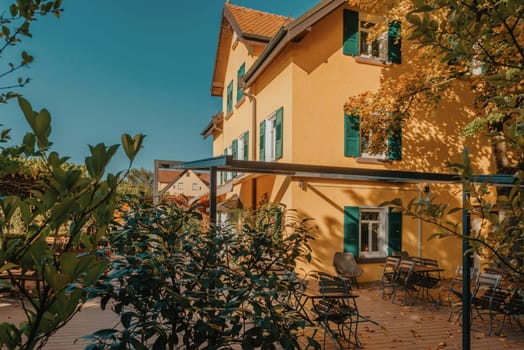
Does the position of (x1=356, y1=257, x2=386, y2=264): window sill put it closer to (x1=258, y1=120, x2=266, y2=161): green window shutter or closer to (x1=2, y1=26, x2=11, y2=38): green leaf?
(x1=258, y1=120, x2=266, y2=161): green window shutter

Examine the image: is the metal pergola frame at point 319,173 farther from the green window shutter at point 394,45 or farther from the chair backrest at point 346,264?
the green window shutter at point 394,45

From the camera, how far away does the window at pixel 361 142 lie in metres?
11.7

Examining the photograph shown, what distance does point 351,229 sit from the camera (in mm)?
11578

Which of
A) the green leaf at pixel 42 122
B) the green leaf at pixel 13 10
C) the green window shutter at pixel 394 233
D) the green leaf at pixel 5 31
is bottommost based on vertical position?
the green window shutter at pixel 394 233

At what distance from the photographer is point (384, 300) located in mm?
9352

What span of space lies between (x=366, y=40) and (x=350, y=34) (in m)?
0.58

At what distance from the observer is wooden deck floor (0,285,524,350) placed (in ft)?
20.3

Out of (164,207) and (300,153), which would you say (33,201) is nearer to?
(164,207)

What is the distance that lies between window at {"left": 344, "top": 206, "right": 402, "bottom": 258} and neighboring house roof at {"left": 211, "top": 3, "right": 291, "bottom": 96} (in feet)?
Answer: 24.4

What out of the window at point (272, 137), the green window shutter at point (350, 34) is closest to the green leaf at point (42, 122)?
the window at point (272, 137)

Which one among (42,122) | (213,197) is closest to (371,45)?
(213,197)

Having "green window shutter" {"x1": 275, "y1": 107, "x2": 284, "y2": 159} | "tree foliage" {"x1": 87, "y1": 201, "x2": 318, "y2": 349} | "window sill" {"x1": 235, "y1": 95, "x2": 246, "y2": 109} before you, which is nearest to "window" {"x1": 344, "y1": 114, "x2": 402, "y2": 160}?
"green window shutter" {"x1": 275, "y1": 107, "x2": 284, "y2": 159}

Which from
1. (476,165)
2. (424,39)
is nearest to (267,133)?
(476,165)

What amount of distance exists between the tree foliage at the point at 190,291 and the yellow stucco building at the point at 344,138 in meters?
8.30
